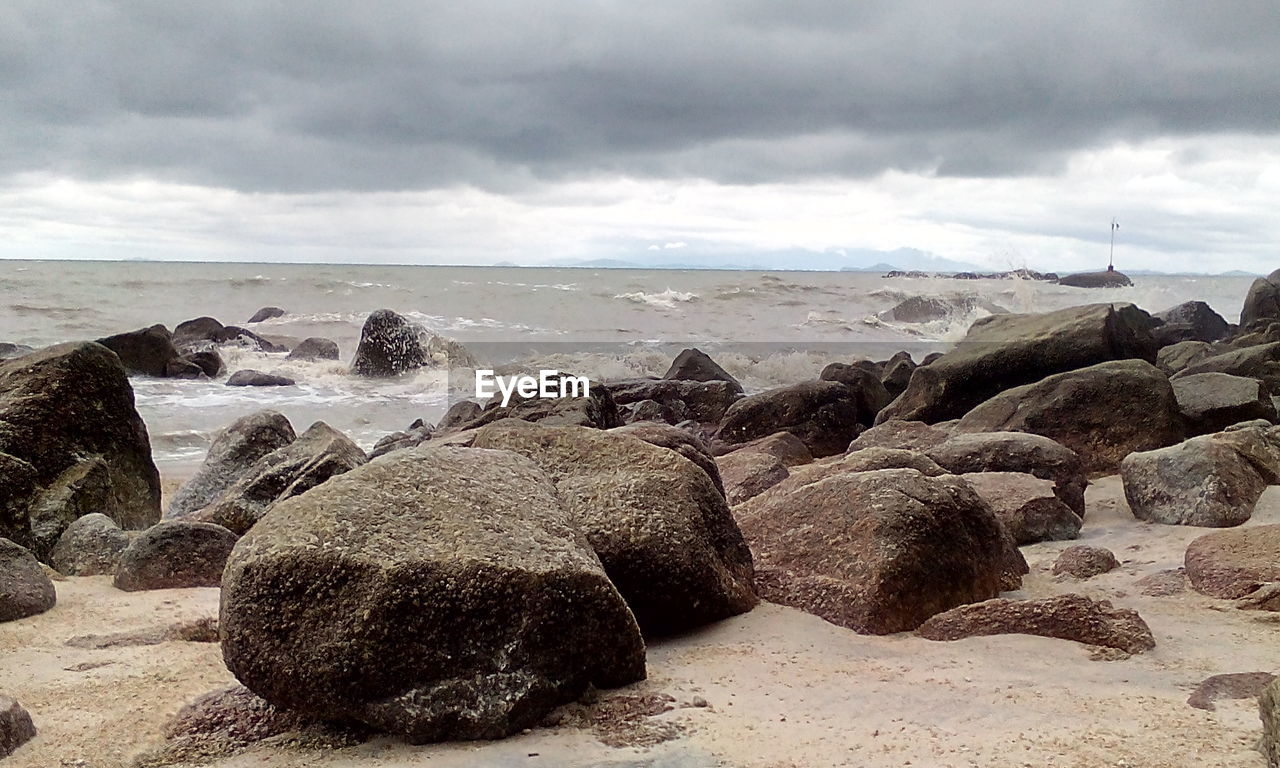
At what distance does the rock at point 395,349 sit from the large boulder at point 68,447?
37.3ft

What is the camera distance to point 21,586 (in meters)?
4.78

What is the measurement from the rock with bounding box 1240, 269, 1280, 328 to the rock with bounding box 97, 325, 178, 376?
63.0 ft

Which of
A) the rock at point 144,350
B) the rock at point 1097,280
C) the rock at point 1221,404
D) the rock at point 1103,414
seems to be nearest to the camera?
the rock at point 1103,414

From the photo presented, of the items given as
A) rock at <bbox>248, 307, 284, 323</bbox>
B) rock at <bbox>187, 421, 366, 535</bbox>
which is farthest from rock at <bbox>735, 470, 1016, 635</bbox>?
rock at <bbox>248, 307, 284, 323</bbox>

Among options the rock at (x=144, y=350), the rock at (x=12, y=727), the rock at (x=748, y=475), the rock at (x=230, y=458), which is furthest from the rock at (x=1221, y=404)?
the rock at (x=144, y=350)

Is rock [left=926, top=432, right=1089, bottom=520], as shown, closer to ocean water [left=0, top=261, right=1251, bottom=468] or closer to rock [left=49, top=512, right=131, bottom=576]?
rock [left=49, top=512, right=131, bottom=576]

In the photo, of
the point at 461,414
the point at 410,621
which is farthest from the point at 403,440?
the point at 410,621

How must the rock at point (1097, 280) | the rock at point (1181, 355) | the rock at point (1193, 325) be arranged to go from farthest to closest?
the rock at point (1097, 280) < the rock at point (1193, 325) < the rock at point (1181, 355)

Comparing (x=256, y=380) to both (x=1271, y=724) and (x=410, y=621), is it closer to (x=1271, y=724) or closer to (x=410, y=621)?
(x=410, y=621)

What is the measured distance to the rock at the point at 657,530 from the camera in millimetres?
3992

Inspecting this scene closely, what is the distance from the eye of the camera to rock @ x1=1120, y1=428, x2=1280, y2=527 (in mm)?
5773

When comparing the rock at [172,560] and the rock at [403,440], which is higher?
the rock at [172,560]

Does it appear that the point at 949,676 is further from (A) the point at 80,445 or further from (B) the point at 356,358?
(B) the point at 356,358

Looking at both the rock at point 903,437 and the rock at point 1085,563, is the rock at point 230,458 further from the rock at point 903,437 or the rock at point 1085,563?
the rock at point 1085,563
